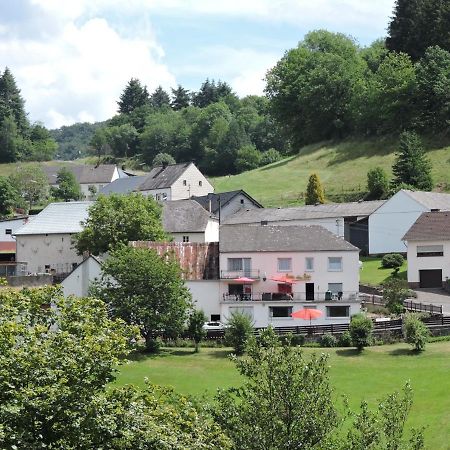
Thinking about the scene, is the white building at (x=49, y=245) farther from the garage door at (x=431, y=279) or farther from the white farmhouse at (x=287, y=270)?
the garage door at (x=431, y=279)

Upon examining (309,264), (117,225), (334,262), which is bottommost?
(309,264)

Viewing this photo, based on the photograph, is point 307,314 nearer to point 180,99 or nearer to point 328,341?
point 328,341

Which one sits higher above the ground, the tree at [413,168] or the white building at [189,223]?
the tree at [413,168]

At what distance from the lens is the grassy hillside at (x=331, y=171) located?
9006 centimetres

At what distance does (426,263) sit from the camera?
5962 centimetres

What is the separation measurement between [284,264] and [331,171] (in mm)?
45694

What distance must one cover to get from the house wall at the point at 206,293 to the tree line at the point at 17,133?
106 meters

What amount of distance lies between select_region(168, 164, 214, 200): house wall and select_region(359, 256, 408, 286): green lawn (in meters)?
35.9

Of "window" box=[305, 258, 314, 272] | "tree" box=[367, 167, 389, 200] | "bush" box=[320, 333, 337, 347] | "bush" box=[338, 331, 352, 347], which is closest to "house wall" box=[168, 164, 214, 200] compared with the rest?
"tree" box=[367, 167, 389, 200]

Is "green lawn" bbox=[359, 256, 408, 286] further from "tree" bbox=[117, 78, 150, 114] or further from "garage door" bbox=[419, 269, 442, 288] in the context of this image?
"tree" bbox=[117, 78, 150, 114]

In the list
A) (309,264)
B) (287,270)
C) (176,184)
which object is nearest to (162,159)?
(176,184)

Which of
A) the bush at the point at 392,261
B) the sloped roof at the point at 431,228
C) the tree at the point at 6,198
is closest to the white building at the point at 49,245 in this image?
the bush at the point at 392,261

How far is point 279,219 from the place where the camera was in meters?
74.7

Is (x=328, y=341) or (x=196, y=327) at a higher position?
A: (x=196, y=327)
